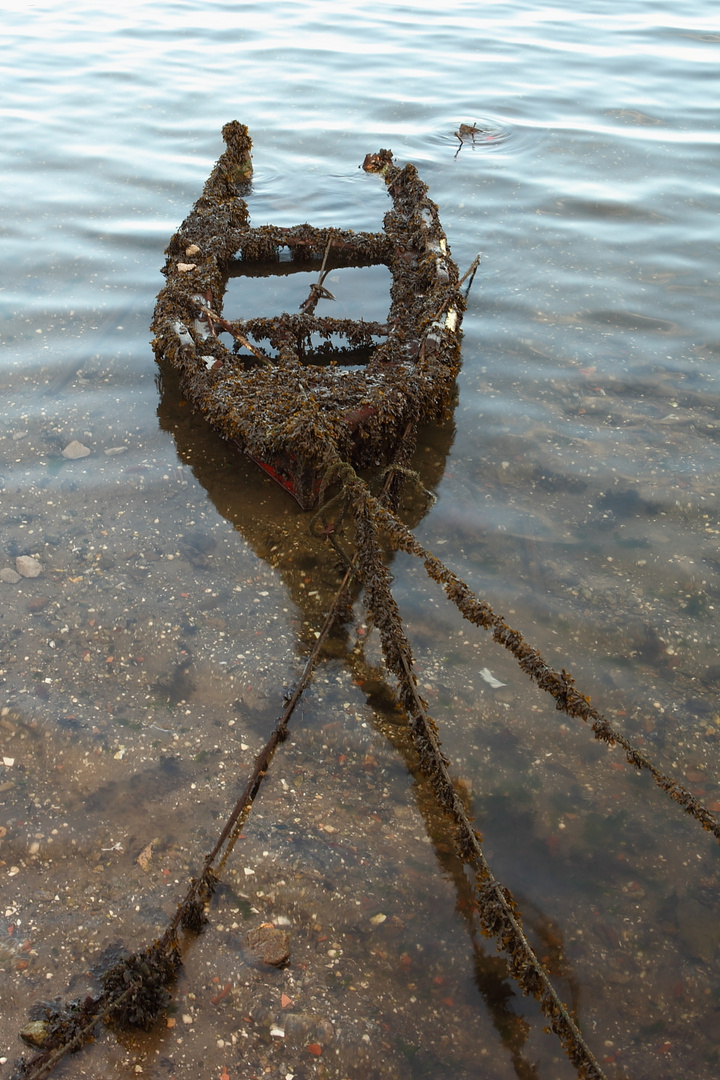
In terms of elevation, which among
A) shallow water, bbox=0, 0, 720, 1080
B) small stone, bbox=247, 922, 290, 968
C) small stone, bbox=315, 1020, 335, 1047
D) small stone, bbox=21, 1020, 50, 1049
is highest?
shallow water, bbox=0, 0, 720, 1080

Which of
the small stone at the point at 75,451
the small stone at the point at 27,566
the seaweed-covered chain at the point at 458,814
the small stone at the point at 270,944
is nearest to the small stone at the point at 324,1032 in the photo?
the small stone at the point at 270,944

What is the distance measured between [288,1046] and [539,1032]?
1073mm

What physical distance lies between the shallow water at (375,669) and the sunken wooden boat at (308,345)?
732 millimetres

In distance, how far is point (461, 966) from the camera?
351cm

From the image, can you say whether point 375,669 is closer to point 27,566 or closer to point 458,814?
point 458,814

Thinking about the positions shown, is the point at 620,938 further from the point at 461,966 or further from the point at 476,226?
the point at 476,226

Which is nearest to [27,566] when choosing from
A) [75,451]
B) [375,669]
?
[75,451]

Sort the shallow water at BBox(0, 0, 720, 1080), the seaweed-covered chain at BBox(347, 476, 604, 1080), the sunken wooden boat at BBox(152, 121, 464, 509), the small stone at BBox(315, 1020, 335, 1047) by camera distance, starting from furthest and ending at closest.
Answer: the sunken wooden boat at BBox(152, 121, 464, 509) < the shallow water at BBox(0, 0, 720, 1080) < the small stone at BBox(315, 1020, 335, 1047) < the seaweed-covered chain at BBox(347, 476, 604, 1080)

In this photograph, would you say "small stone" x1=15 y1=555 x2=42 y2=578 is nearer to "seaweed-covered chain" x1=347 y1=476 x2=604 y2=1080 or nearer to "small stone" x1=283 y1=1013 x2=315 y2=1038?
"seaweed-covered chain" x1=347 y1=476 x2=604 y2=1080

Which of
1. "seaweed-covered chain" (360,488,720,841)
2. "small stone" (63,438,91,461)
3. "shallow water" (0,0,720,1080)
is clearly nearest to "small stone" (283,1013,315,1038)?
"shallow water" (0,0,720,1080)

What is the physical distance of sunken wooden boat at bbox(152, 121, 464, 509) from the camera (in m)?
5.27

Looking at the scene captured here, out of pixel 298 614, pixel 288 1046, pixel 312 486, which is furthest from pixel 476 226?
pixel 288 1046

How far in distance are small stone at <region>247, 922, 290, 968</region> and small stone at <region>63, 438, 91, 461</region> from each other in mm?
4188

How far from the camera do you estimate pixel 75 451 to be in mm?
6438
